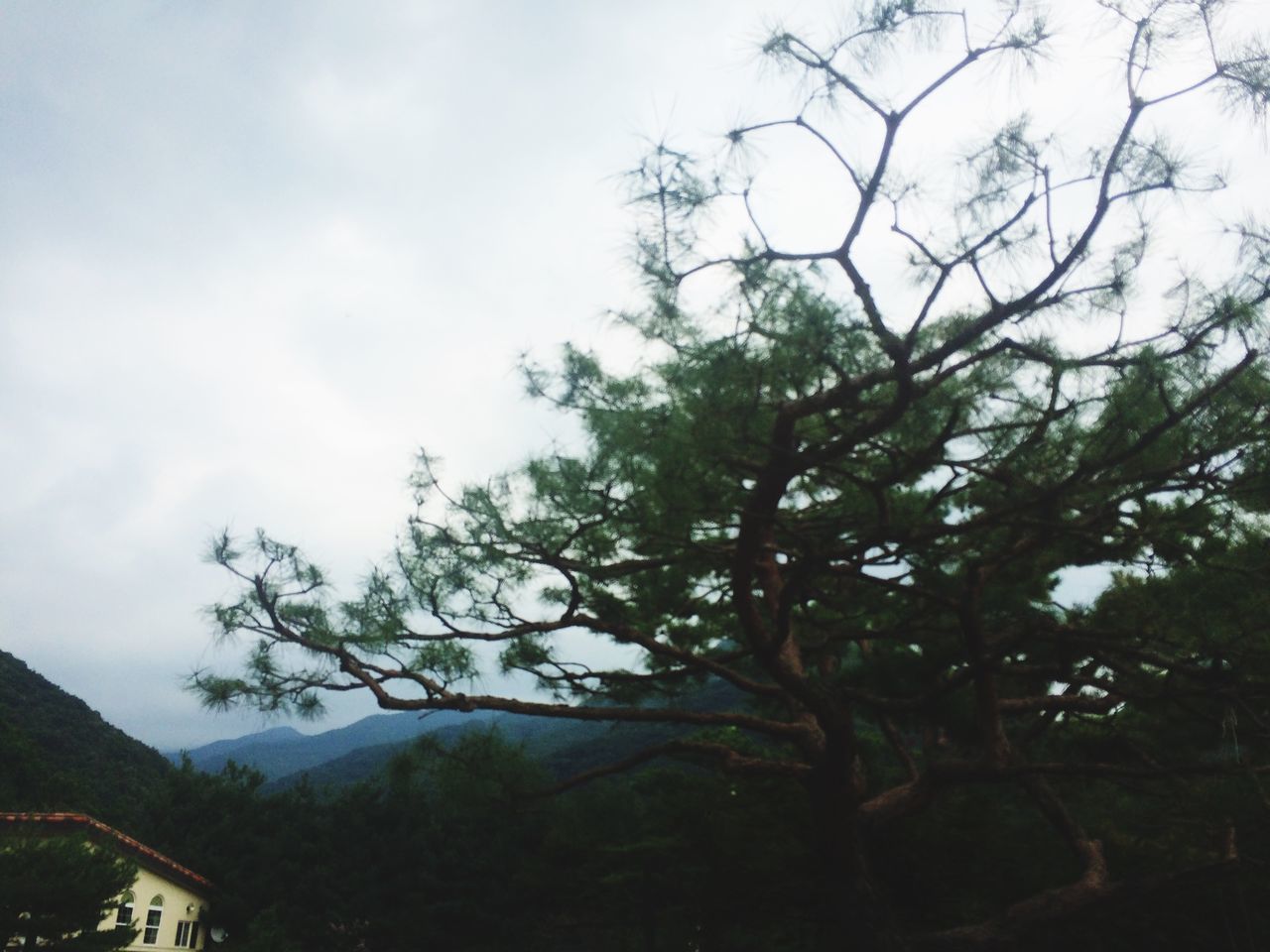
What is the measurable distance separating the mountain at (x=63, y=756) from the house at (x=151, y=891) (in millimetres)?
2950

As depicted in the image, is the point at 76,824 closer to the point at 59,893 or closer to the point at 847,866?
the point at 59,893

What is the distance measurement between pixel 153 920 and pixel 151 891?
30 centimetres

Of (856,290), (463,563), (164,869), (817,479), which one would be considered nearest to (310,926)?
(164,869)

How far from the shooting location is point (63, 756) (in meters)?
14.7

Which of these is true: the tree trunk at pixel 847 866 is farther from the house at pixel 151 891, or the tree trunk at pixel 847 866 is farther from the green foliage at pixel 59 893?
the house at pixel 151 891

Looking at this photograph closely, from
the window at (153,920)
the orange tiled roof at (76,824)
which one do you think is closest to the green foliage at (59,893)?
the orange tiled roof at (76,824)

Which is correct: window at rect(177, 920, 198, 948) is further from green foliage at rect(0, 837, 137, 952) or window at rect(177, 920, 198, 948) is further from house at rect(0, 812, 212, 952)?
green foliage at rect(0, 837, 137, 952)

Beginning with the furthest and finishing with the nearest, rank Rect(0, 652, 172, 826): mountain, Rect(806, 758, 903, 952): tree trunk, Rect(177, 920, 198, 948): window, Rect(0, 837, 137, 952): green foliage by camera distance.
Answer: Rect(0, 652, 172, 826): mountain → Rect(177, 920, 198, 948): window → Rect(0, 837, 137, 952): green foliage → Rect(806, 758, 903, 952): tree trunk

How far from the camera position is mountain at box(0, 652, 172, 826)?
39.5 ft

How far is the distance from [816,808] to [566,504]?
1420 mm

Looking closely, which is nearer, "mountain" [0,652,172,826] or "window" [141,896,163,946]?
"window" [141,896,163,946]

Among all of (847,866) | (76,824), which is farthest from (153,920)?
(847,866)

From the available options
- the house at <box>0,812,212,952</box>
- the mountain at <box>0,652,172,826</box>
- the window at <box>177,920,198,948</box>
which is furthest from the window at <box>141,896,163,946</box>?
the mountain at <box>0,652,172,826</box>

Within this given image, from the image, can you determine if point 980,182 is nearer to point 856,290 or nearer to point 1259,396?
point 856,290
